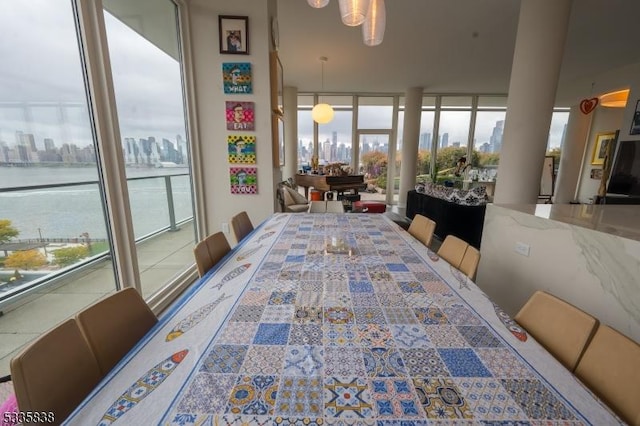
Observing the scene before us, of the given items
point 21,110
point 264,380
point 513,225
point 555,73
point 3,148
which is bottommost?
point 264,380

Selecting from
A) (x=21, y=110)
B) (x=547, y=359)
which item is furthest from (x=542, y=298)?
(x=21, y=110)

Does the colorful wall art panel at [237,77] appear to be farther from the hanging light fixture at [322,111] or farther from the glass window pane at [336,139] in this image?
the glass window pane at [336,139]

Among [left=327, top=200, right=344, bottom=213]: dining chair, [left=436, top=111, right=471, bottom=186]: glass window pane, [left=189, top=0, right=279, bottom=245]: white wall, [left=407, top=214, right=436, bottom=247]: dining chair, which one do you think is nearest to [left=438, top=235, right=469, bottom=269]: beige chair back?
[left=407, top=214, right=436, bottom=247]: dining chair

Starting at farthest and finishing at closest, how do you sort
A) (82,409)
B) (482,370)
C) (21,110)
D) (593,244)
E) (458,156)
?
(458,156) < (21,110) < (593,244) < (482,370) < (82,409)

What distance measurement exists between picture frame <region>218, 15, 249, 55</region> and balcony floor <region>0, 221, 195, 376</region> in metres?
2.04

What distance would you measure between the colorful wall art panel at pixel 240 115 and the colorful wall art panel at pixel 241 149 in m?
0.11

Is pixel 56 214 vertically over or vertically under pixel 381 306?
over

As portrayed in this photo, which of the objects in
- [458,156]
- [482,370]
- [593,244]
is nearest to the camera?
[482,370]

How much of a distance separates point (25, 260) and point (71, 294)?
51 centimetres

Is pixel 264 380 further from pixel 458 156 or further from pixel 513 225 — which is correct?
Result: pixel 458 156

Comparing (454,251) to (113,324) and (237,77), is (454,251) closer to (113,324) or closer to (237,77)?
(113,324)

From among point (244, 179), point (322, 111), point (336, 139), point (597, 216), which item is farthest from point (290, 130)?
point (597, 216)

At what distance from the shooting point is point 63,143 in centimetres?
160

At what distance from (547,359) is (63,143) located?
261cm
